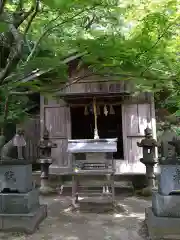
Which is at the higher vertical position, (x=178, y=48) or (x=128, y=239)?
(x=178, y=48)

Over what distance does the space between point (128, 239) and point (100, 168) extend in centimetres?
300

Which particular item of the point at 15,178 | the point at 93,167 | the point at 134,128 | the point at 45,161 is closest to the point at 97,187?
the point at 93,167

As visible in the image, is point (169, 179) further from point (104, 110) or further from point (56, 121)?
point (56, 121)

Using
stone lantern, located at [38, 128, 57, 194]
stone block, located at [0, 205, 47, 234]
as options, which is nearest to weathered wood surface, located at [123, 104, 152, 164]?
stone lantern, located at [38, 128, 57, 194]

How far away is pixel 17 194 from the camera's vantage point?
5.69 m

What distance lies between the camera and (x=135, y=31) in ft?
15.6

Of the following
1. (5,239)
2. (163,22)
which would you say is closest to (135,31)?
(163,22)

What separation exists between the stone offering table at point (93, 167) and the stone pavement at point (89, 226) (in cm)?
54

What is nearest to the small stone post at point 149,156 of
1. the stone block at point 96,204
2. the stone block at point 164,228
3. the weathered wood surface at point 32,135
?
→ the stone block at point 96,204

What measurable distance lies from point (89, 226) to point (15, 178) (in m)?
1.98

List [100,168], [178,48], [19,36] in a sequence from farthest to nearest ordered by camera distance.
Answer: [100,168], [178,48], [19,36]

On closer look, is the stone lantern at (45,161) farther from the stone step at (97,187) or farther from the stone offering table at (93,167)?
the stone offering table at (93,167)

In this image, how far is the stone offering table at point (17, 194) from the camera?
548cm

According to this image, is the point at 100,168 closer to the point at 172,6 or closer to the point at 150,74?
the point at 150,74
